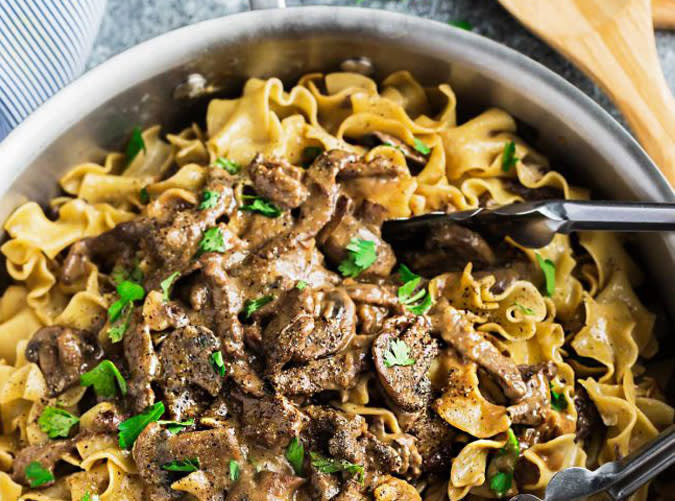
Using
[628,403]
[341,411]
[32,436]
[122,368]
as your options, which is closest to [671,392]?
[628,403]

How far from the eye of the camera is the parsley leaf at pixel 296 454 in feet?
12.9

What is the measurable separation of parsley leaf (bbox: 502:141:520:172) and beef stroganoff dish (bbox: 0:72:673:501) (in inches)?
0.9

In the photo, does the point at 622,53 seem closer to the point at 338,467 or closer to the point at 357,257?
the point at 357,257

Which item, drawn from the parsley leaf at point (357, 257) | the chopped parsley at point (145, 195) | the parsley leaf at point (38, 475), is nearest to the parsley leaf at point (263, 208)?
the parsley leaf at point (357, 257)

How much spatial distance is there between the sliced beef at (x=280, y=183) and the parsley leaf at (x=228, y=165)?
0.25 metres

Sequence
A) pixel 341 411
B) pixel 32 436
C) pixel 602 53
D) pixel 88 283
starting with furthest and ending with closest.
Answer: pixel 602 53, pixel 88 283, pixel 32 436, pixel 341 411

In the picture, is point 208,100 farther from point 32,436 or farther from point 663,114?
point 663,114

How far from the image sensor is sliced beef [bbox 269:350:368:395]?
4020mm

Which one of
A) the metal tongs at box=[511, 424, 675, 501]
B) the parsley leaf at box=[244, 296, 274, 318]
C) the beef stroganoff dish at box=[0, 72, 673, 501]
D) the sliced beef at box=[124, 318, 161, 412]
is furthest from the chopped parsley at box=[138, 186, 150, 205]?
the metal tongs at box=[511, 424, 675, 501]

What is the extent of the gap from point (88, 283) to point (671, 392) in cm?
326

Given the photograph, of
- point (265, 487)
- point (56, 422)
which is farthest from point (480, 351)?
point (56, 422)

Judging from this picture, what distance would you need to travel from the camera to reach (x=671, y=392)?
4758mm

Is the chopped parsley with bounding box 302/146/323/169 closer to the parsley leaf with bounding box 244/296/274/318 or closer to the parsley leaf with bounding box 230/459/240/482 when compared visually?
the parsley leaf with bounding box 244/296/274/318

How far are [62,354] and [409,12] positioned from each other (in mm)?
3155
